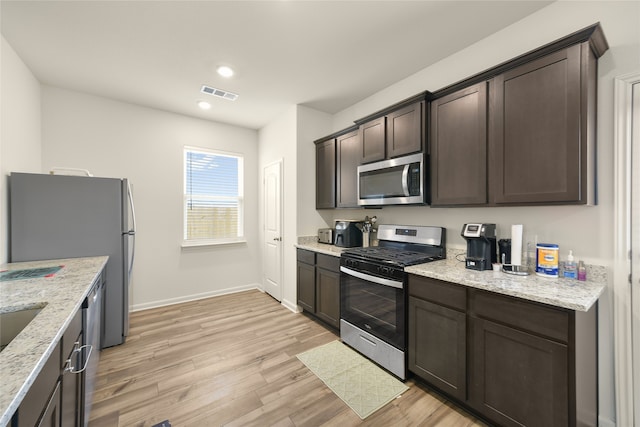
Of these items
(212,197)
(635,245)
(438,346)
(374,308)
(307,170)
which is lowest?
(438,346)

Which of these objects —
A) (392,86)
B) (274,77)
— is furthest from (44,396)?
(392,86)

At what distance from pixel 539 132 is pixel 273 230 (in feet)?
10.7

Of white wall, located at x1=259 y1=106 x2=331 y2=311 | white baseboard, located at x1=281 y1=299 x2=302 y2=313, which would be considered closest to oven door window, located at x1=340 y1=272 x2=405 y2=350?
white baseboard, located at x1=281 y1=299 x2=302 y2=313

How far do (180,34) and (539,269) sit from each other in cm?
322

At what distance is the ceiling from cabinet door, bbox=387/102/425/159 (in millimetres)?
540

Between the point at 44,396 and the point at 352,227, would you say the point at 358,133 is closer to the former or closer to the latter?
the point at 352,227

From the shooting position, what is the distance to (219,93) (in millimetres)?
3191

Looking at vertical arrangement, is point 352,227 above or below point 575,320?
above

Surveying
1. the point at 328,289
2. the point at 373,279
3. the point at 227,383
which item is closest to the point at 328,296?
the point at 328,289

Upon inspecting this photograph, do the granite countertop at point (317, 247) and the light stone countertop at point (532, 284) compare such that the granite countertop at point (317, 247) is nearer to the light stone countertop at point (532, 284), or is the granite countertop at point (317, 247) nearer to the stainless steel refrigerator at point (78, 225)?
the light stone countertop at point (532, 284)

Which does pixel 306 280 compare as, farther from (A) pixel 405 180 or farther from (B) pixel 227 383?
(A) pixel 405 180

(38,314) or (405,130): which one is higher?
(405,130)

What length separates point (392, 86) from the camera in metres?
2.98

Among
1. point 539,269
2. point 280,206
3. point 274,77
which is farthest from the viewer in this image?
point 280,206
